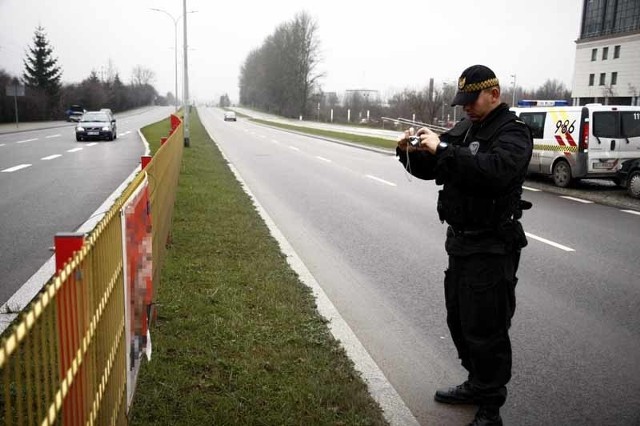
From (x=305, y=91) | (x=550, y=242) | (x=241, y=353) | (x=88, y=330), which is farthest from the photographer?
(x=305, y=91)

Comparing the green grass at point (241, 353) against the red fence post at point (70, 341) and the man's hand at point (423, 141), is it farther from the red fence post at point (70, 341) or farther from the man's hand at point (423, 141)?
the man's hand at point (423, 141)

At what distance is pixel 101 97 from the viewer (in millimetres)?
77688

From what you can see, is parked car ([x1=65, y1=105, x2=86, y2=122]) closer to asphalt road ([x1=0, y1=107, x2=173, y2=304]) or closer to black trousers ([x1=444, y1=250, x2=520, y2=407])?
asphalt road ([x1=0, y1=107, x2=173, y2=304])

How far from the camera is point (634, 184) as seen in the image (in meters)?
12.6

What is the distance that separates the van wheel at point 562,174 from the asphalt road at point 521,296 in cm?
154

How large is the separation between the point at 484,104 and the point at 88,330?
2393mm

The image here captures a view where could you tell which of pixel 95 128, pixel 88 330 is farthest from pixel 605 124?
pixel 95 128

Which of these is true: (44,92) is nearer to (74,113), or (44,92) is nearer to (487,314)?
(74,113)

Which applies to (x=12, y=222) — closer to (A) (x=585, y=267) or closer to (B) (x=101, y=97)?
(A) (x=585, y=267)

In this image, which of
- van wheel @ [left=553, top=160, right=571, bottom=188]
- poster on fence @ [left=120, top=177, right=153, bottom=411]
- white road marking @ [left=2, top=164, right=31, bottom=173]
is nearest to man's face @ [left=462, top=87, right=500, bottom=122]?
poster on fence @ [left=120, top=177, right=153, bottom=411]

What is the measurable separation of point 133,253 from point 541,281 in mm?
4718

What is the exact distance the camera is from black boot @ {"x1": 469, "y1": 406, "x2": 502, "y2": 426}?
11.0 ft

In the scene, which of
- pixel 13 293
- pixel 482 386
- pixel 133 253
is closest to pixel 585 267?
pixel 482 386

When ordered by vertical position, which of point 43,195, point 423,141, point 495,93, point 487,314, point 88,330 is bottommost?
point 43,195
